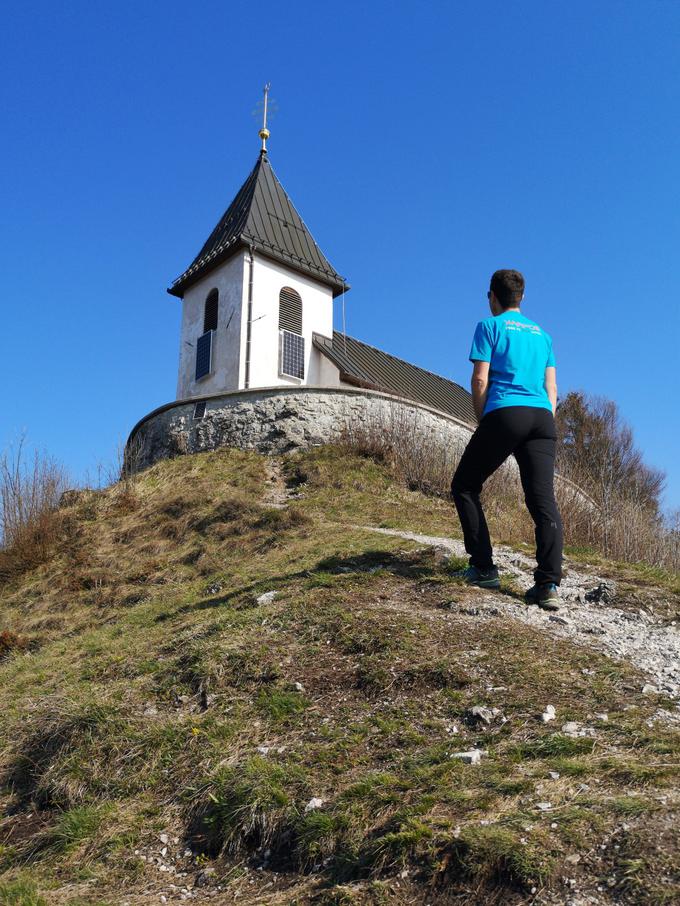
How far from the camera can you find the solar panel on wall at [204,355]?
72.2 feet

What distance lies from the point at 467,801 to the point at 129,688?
9.72 ft

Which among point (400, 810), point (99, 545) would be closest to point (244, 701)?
point (400, 810)

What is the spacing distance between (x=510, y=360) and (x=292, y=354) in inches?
660

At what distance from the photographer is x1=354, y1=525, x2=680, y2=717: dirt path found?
4562 millimetres

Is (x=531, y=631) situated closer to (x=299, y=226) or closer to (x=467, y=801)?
(x=467, y=801)

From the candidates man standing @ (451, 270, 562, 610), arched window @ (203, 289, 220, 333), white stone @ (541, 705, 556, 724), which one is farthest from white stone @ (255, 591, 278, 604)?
arched window @ (203, 289, 220, 333)

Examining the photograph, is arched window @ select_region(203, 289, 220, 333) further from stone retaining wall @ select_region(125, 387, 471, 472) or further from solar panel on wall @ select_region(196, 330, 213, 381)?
stone retaining wall @ select_region(125, 387, 471, 472)

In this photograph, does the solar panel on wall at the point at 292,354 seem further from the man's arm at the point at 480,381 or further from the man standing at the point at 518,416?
the man's arm at the point at 480,381

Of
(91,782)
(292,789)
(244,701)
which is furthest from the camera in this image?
(244,701)

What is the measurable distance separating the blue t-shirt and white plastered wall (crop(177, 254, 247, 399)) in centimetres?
1535

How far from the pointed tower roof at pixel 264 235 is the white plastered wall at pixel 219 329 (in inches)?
16.2

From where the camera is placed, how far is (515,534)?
1075 centimetres

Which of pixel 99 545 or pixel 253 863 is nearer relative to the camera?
pixel 253 863

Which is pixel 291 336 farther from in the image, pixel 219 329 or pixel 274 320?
pixel 219 329
